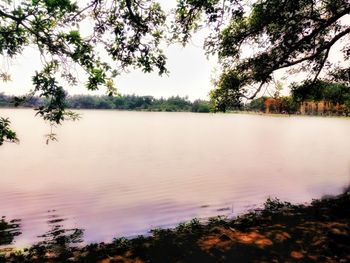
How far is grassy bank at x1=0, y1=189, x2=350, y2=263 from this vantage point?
9.03 m

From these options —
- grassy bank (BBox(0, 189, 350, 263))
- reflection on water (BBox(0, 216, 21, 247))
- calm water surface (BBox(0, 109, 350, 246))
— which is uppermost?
grassy bank (BBox(0, 189, 350, 263))

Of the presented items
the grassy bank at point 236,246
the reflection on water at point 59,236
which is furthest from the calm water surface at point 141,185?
the grassy bank at point 236,246

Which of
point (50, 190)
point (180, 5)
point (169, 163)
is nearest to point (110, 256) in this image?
point (180, 5)

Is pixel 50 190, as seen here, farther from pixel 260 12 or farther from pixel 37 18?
pixel 260 12

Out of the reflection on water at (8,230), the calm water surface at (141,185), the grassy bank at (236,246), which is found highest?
the grassy bank at (236,246)

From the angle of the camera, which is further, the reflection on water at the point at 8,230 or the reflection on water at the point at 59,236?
the reflection on water at the point at 8,230

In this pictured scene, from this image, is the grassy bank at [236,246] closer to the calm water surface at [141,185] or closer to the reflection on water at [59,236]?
the reflection on water at [59,236]

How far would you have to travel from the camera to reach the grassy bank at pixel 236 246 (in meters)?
9.03

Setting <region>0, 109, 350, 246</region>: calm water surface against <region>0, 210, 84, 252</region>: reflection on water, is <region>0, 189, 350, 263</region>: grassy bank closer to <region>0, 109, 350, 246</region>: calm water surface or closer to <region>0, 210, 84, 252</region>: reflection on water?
<region>0, 210, 84, 252</region>: reflection on water

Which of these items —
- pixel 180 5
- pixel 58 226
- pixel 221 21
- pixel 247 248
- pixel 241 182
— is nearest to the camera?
pixel 247 248

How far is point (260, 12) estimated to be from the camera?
15602mm

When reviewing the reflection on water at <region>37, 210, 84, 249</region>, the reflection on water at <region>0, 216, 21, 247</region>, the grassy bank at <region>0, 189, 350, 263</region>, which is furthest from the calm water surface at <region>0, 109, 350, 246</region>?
the grassy bank at <region>0, 189, 350, 263</region>

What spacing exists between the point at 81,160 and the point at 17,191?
550 inches

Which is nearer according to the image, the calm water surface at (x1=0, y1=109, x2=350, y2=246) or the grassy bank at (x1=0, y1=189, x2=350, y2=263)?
the grassy bank at (x1=0, y1=189, x2=350, y2=263)
